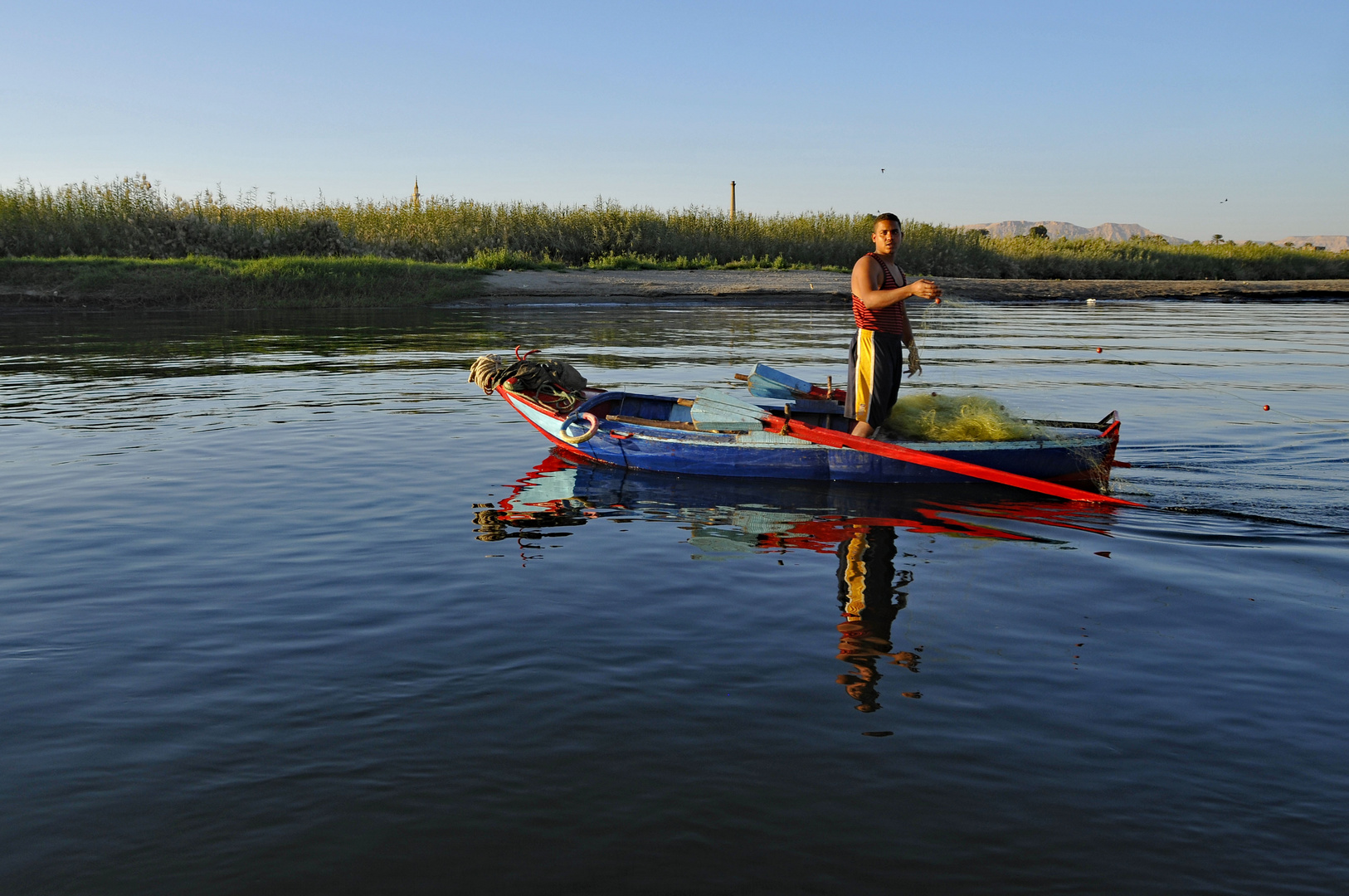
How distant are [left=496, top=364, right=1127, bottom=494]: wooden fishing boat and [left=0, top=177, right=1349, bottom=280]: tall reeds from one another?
2423cm

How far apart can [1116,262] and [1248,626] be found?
44137mm

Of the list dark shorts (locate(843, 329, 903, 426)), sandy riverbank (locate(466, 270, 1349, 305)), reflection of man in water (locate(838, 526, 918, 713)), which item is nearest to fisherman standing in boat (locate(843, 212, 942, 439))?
dark shorts (locate(843, 329, 903, 426))

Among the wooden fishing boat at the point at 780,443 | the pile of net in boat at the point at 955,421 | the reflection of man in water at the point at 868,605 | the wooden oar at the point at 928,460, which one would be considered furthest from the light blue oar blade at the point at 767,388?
the reflection of man in water at the point at 868,605

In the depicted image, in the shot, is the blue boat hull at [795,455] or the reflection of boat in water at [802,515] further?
the blue boat hull at [795,455]

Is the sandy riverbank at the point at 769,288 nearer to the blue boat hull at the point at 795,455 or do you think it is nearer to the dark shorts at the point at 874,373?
the blue boat hull at the point at 795,455

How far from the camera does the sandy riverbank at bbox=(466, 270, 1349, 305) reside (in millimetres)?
31031

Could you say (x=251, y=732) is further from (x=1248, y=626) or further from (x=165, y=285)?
(x=165, y=285)

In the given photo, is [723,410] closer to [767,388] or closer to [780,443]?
[780,443]

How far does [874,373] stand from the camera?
8586mm

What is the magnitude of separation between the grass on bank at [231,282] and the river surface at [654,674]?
19.1 m

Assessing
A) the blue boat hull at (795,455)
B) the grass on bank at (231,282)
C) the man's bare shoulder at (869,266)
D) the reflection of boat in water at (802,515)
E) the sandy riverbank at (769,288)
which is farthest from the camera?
the sandy riverbank at (769,288)

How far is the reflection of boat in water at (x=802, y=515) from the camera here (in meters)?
6.48

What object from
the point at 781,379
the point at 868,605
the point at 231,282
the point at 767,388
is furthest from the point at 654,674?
the point at 231,282

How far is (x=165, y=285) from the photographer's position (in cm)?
2780
